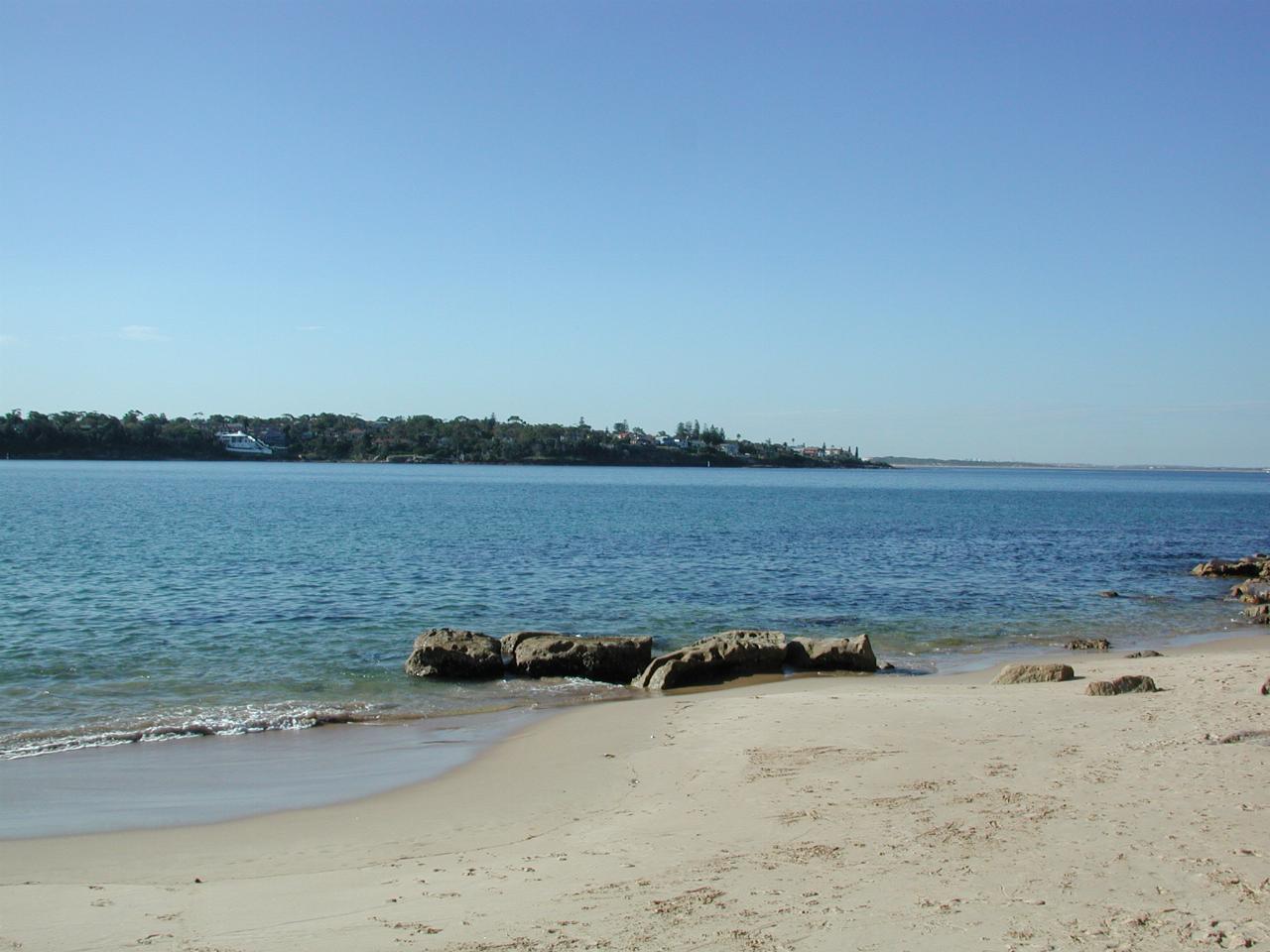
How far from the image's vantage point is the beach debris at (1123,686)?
13.2 m

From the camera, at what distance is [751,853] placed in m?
7.19

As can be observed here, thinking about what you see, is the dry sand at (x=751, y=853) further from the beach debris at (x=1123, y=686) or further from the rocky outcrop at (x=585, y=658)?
the rocky outcrop at (x=585, y=658)

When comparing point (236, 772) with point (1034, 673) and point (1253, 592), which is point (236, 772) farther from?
point (1253, 592)

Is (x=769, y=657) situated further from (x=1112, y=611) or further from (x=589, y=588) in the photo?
(x=1112, y=611)

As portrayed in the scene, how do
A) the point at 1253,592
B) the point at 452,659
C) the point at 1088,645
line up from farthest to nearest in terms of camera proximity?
the point at 1253,592 < the point at 1088,645 < the point at 452,659

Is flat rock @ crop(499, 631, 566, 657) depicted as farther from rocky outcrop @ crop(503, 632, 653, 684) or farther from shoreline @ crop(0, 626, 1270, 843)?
shoreline @ crop(0, 626, 1270, 843)

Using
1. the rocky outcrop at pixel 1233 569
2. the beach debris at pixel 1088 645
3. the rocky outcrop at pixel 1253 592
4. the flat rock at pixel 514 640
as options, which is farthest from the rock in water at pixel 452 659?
the rocky outcrop at pixel 1233 569

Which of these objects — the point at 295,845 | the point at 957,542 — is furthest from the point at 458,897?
the point at 957,542

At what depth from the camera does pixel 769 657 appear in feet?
56.4

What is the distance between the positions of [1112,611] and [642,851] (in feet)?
74.3

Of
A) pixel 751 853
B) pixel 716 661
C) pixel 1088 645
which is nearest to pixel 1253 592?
pixel 1088 645

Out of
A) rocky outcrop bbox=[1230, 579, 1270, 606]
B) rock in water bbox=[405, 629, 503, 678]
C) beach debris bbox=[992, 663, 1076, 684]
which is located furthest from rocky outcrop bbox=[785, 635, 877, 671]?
rocky outcrop bbox=[1230, 579, 1270, 606]

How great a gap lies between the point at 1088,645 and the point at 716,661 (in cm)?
909

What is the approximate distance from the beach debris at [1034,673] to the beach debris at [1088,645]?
17.6ft
